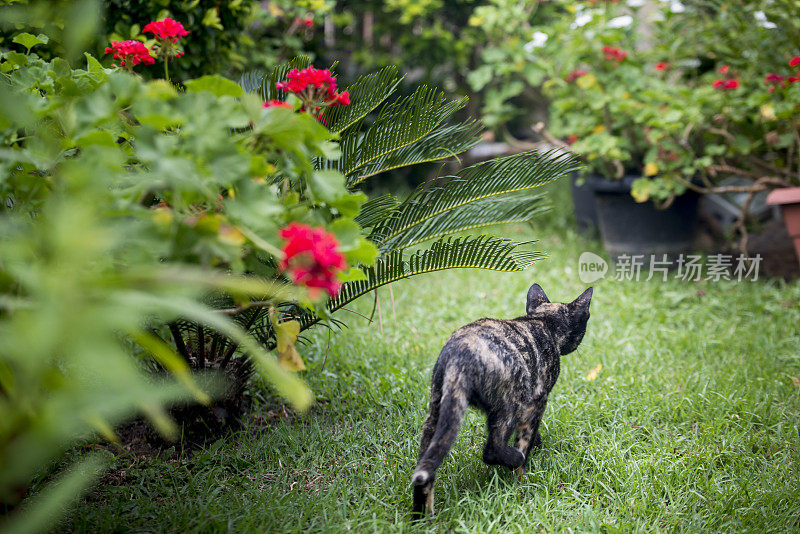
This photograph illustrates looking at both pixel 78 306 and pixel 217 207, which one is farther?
pixel 217 207

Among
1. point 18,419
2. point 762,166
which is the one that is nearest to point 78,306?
point 18,419

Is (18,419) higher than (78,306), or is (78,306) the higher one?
(78,306)

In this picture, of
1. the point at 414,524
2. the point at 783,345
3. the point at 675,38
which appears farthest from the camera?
the point at 675,38

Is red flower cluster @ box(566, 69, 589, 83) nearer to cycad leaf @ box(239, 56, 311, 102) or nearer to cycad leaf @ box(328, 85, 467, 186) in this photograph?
cycad leaf @ box(328, 85, 467, 186)

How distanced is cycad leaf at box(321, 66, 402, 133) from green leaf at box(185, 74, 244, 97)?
79 centimetres

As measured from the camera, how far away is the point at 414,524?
4.83 ft

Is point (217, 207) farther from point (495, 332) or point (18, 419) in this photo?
point (495, 332)

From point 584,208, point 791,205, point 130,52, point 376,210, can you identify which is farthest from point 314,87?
point 584,208

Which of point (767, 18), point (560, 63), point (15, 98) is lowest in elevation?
point (560, 63)

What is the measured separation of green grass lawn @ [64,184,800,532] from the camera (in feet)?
4.99

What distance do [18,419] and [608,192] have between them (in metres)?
3.31

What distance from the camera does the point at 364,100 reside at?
197cm

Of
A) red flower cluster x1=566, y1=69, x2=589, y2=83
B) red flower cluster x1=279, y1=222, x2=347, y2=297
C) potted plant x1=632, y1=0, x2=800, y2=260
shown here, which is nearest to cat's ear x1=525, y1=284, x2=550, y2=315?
red flower cluster x1=279, y1=222, x2=347, y2=297

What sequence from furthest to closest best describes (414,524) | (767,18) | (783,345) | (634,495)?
(767,18)
(783,345)
(634,495)
(414,524)
